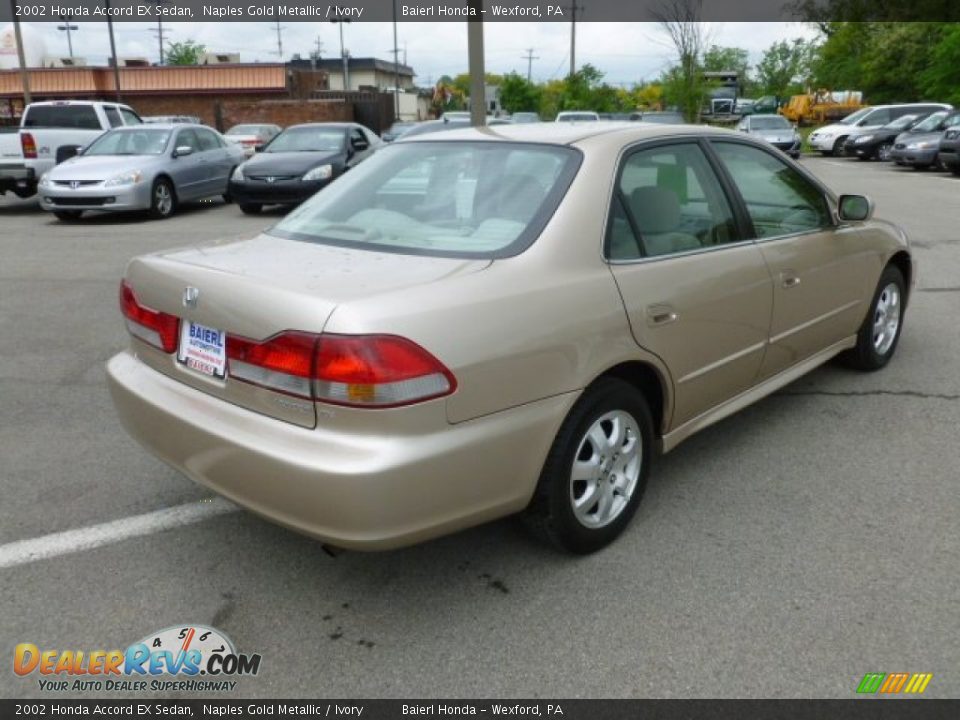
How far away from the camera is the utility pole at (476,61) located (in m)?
10.0

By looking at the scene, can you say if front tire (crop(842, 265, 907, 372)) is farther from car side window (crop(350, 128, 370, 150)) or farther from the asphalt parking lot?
car side window (crop(350, 128, 370, 150))

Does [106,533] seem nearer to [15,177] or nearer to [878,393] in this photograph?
[878,393]

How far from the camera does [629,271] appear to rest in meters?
3.09

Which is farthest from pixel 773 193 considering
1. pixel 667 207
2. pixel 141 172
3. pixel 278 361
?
pixel 141 172

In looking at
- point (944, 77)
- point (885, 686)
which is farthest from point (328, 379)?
point (944, 77)

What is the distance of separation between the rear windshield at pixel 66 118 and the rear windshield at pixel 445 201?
13.8 metres

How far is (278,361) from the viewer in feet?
8.20

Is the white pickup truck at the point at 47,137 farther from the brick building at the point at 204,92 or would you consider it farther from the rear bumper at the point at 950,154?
the brick building at the point at 204,92

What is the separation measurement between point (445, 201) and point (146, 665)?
1.94m

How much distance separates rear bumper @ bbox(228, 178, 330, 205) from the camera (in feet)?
42.5

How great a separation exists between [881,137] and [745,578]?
25307 mm

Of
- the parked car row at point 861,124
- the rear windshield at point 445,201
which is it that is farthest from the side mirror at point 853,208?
the parked car row at point 861,124

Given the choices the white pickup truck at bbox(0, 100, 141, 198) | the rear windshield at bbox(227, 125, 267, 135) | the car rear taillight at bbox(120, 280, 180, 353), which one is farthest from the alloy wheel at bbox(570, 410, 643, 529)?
the rear windshield at bbox(227, 125, 267, 135)

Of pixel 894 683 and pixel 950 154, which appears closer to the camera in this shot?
pixel 894 683
